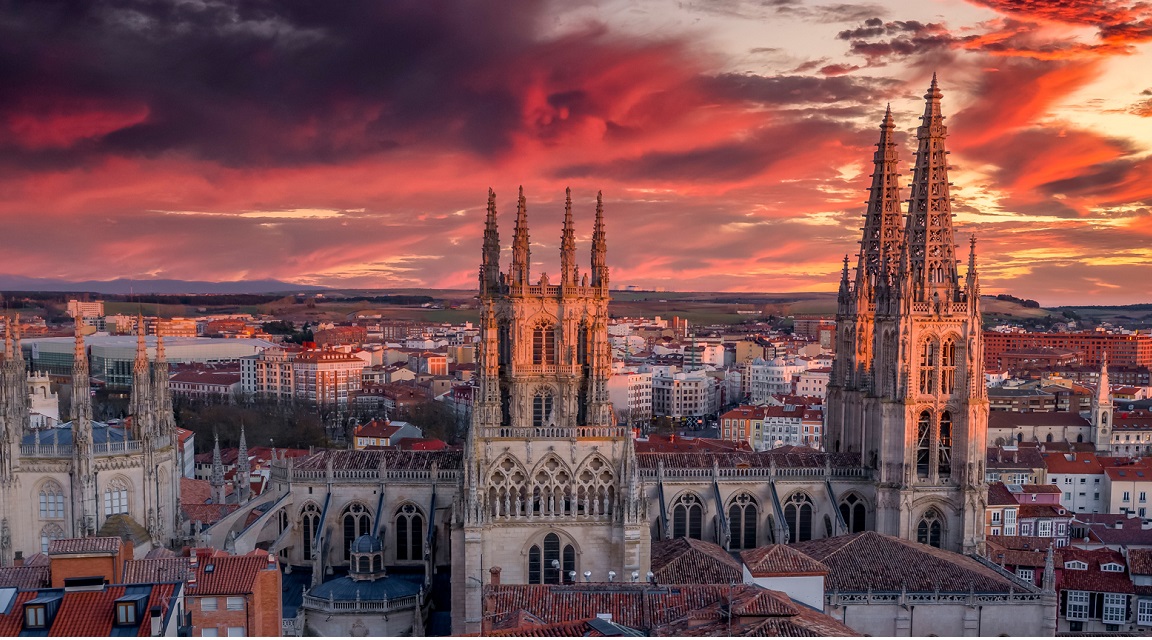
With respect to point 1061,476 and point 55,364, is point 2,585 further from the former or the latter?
point 1061,476

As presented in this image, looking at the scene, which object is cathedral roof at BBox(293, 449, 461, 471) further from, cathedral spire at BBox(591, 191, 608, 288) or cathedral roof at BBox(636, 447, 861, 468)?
cathedral spire at BBox(591, 191, 608, 288)

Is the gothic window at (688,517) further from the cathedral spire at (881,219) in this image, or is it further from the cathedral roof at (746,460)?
the cathedral spire at (881,219)

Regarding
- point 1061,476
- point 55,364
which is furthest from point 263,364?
point 1061,476

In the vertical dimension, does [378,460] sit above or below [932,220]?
below

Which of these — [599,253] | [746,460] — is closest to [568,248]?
[599,253]

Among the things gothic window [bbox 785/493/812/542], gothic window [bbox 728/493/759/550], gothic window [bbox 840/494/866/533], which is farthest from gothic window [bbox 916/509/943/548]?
gothic window [bbox 728/493/759/550]

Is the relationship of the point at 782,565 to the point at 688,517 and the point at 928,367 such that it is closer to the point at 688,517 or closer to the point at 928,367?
the point at 688,517

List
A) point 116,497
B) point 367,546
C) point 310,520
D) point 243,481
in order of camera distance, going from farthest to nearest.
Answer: point 243,481
point 310,520
point 116,497
point 367,546
